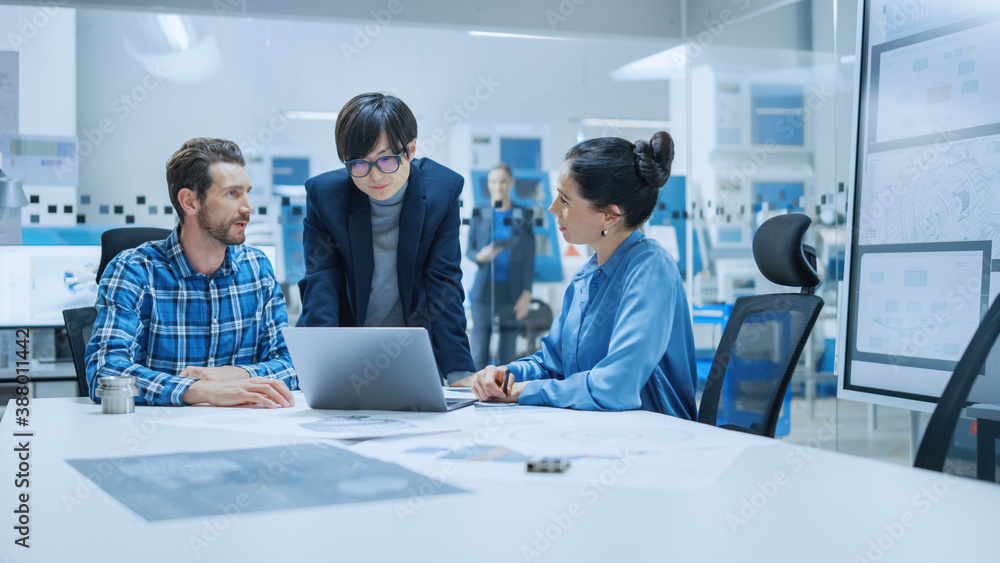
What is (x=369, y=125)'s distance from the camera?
208 centimetres

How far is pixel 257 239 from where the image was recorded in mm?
4324

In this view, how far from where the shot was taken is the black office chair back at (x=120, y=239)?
8.43ft

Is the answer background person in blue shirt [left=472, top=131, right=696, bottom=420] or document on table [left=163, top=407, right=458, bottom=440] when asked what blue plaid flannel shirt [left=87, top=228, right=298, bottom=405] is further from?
background person in blue shirt [left=472, top=131, right=696, bottom=420]

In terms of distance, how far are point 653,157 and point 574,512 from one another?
1.18 meters

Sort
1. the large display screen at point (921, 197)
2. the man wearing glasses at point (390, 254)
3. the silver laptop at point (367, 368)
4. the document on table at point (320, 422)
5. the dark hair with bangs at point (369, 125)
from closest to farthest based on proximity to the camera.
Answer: the document on table at point (320, 422)
the silver laptop at point (367, 368)
the dark hair with bangs at point (369, 125)
the man wearing glasses at point (390, 254)
the large display screen at point (921, 197)

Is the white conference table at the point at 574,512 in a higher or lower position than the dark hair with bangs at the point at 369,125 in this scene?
lower

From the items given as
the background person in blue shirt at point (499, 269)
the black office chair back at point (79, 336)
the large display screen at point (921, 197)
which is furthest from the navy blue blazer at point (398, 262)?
the background person in blue shirt at point (499, 269)

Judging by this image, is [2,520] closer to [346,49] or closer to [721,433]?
[721,433]

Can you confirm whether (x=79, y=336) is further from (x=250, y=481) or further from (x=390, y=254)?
(x=250, y=481)

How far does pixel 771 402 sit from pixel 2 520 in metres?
1.46

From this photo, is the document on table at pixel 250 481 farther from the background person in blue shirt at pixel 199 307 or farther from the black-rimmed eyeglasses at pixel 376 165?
the black-rimmed eyeglasses at pixel 376 165

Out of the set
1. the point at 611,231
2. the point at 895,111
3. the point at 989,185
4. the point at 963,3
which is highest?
the point at 963,3

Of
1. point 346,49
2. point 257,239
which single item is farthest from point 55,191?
point 346,49

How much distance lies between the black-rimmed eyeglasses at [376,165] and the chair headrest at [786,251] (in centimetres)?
91
